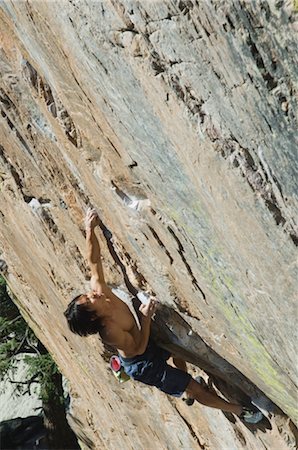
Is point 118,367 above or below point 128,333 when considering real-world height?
below

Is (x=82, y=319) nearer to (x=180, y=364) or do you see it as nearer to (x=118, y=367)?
(x=118, y=367)

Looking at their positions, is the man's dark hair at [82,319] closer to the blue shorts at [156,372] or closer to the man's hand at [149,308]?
the man's hand at [149,308]

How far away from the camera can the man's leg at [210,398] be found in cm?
578

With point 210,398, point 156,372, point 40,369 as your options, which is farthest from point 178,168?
point 40,369

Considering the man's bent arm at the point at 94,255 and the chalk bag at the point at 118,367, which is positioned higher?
the man's bent arm at the point at 94,255

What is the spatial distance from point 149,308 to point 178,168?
7.26ft

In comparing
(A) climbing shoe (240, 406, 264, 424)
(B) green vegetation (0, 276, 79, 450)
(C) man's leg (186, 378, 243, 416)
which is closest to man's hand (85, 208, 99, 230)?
(C) man's leg (186, 378, 243, 416)

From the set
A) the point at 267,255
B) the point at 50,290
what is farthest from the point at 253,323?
the point at 50,290

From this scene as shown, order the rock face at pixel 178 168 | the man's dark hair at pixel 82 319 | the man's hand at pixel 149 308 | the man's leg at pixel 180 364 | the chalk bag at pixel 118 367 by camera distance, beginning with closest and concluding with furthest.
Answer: the rock face at pixel 178 168 < the man's dark hair at pixel 82 319 < the man's hand at pixel 149 308 < the chalk bag at pixel 118 367 < the man's leg at pixel 180 364

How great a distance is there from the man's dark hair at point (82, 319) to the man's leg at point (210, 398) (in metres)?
1.13

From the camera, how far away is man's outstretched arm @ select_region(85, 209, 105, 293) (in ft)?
17.6

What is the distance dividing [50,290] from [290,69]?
16.7 feet

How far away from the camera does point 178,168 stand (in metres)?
3.62

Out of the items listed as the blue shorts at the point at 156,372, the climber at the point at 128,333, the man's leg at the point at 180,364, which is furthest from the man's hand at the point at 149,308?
the man's leg at the point at 180,364
